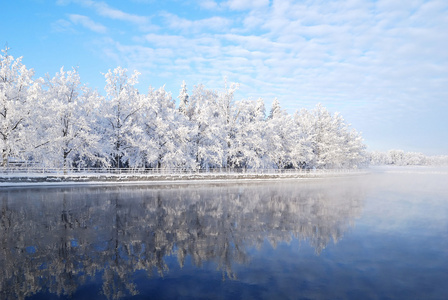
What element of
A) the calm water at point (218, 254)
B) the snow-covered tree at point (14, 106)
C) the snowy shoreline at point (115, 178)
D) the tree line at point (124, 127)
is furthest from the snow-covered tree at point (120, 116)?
the calm water at point (218, 254)

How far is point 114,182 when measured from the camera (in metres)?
38.4

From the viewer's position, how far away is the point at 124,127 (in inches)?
1678

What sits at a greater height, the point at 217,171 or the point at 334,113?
the point at 334,113

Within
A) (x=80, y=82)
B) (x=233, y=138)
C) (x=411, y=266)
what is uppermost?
(x=80, y=82)

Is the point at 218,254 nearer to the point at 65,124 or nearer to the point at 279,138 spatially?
the point at 65,124

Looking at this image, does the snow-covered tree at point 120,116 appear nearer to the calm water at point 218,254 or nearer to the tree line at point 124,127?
the tree line at point 124,127

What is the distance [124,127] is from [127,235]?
3174 centimetres

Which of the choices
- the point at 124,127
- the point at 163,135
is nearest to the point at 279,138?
the point at 163,135

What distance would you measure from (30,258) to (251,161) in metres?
45.4

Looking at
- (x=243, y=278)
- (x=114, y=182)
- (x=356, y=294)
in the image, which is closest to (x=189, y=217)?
(x=243, y=278)

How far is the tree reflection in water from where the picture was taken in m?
9.05

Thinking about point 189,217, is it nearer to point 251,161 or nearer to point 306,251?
point 306,251

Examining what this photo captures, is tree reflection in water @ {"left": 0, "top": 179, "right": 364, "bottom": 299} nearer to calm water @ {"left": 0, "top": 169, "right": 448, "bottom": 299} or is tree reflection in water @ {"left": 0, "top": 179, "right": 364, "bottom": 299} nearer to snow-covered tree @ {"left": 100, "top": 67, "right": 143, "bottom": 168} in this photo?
calm water @ {"left": 0, "top": 169, "right": 448, "bottom": 299}

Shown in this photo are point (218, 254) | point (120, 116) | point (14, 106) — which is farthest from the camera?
point (120, 116)
